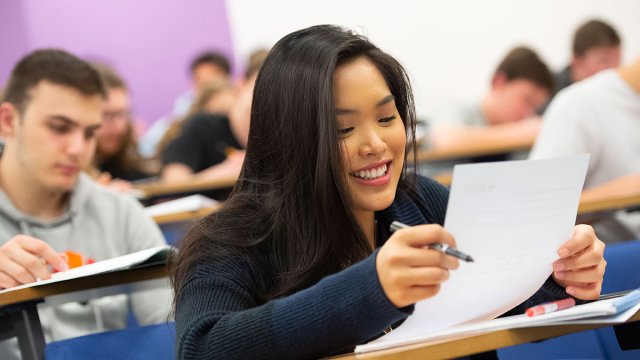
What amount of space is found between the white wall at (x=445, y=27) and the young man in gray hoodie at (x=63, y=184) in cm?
477

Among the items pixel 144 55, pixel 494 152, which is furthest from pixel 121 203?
pixel 144 55

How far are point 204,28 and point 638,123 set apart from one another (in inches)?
181

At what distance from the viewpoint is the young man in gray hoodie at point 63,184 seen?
2.31 meters

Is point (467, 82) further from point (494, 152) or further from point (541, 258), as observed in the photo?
point (541, 258)

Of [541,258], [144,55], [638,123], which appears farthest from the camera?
[144,55]

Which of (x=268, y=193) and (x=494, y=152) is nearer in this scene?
(x=268, y=193)

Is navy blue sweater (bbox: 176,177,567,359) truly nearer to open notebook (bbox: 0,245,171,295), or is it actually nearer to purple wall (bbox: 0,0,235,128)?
open notebook (bbox: 0,245,171,295)

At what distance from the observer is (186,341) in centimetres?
125

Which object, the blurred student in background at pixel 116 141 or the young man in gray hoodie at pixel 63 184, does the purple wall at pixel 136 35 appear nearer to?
the blurred student in background at pixel 116 141

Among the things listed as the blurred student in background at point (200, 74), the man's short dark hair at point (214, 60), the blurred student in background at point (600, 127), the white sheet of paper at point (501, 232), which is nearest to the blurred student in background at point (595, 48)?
the blurred student in background at point (600, 127)

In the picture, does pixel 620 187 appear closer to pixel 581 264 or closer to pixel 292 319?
pixel 581 264

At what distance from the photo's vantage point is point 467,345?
3.58ft

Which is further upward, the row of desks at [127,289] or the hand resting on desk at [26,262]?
the hand resting on desk at [26,262]

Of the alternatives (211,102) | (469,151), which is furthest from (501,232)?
(211,102)
